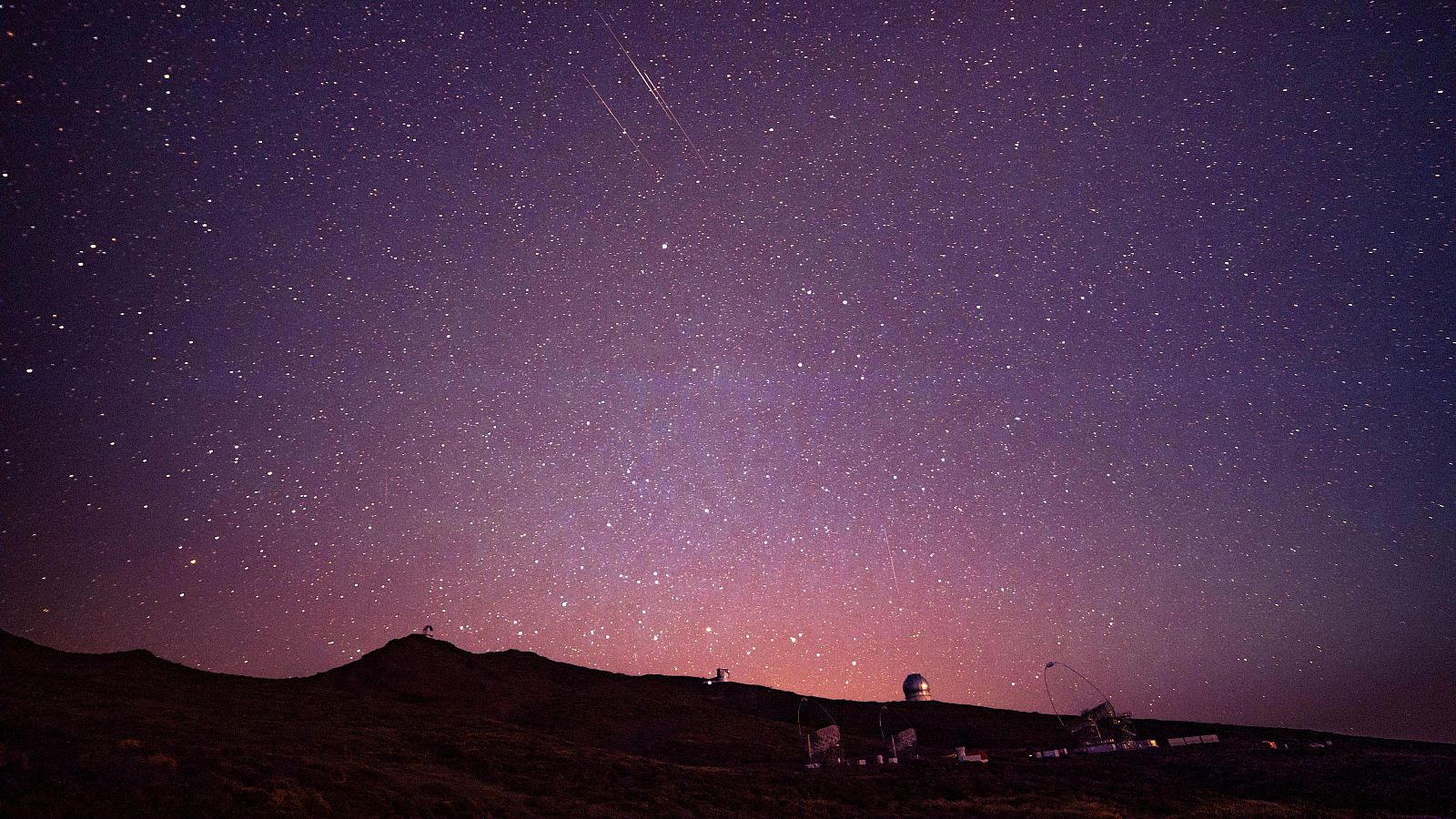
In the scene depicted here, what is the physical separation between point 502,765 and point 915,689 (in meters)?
45.7

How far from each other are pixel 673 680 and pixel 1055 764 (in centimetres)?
6086

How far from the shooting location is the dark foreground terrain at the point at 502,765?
17031 millimetres

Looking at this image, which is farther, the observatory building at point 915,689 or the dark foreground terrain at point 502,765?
the observatory building at point 915,689

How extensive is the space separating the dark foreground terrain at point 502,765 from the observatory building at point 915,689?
3.52m

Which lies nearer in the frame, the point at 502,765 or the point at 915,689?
the point at 502,765

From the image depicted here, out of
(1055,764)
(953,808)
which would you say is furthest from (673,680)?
(953,808)

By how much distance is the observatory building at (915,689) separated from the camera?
6506 cm

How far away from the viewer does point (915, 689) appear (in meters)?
65.6

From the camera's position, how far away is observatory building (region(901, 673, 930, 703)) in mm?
65062

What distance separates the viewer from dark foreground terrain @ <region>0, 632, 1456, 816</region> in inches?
671

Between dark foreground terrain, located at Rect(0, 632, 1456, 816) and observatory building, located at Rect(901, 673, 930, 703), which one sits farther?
observatory building, located at Rect(901, 673, 930, 703)

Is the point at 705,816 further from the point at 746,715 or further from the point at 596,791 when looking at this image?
the point at 746,715

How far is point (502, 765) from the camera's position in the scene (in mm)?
28641

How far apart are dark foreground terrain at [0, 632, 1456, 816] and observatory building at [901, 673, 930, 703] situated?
3.52m
